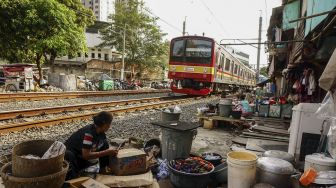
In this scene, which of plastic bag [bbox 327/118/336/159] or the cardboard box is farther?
the cardboard box

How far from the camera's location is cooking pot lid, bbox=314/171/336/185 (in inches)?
119

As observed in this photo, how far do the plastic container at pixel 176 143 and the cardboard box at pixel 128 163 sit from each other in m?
0.82

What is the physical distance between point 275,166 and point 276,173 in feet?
0.29

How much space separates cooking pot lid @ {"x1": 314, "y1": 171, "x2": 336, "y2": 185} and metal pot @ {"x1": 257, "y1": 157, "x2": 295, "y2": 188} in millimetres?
405

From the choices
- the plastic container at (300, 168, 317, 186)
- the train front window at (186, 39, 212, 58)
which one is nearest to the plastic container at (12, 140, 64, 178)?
the plastic container at (300, 168, 317, 186)

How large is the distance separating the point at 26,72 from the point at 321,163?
1681cm

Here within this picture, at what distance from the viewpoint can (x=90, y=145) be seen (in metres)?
3.72

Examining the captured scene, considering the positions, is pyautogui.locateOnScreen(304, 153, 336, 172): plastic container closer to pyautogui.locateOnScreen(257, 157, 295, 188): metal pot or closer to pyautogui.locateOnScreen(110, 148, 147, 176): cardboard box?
pyautogui.locateOnScreen(257, 157, 295, 188): metal pot

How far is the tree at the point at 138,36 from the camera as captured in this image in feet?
130

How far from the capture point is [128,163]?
3.97 meters

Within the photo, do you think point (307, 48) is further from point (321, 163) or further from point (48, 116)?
point (48, 116)

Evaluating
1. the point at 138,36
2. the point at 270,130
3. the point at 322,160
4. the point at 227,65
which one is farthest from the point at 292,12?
the point at 138,36

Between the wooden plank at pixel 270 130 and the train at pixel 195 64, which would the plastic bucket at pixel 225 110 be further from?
the train at pixel 195 64

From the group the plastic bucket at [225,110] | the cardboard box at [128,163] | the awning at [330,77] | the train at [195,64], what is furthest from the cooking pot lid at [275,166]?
the train at [195,64]
